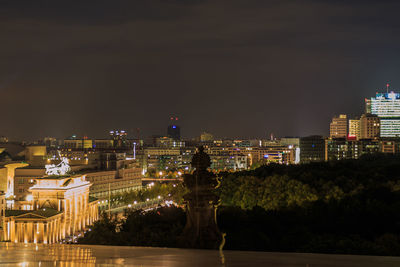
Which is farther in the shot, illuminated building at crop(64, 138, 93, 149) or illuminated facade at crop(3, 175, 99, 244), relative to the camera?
illuminated building at crop(64, 138, 93, 149)

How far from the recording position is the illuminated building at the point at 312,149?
120625 millimetres

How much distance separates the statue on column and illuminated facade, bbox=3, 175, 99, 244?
95.2ft

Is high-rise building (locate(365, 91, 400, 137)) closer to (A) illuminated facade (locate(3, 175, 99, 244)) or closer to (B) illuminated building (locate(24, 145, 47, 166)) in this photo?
(B) illuminated building (locate(24, 145, 47, 166))

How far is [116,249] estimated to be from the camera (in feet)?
22.9

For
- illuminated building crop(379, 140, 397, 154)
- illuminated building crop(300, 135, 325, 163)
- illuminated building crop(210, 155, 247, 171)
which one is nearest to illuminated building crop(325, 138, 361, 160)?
illuminated building crop(379, 140, 397, 154)

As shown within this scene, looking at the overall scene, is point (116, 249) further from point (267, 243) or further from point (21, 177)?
point (21, 177)

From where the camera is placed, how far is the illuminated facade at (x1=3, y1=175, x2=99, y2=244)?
3462cm

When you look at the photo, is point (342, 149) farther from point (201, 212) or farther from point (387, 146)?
point (201, 212)

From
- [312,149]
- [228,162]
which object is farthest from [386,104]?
[228,162]

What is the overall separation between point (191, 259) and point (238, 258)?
58 cm

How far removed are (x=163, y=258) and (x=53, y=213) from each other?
33373mm

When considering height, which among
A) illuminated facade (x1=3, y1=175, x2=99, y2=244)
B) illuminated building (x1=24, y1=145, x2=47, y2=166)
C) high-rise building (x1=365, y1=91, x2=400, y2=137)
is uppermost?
high-rise building (x1=365, y1=91, x2=400, y2=137)

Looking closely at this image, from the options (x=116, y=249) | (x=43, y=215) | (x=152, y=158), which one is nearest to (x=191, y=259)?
(x=116, y=249)

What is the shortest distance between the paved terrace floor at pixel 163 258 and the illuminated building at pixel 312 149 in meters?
116
